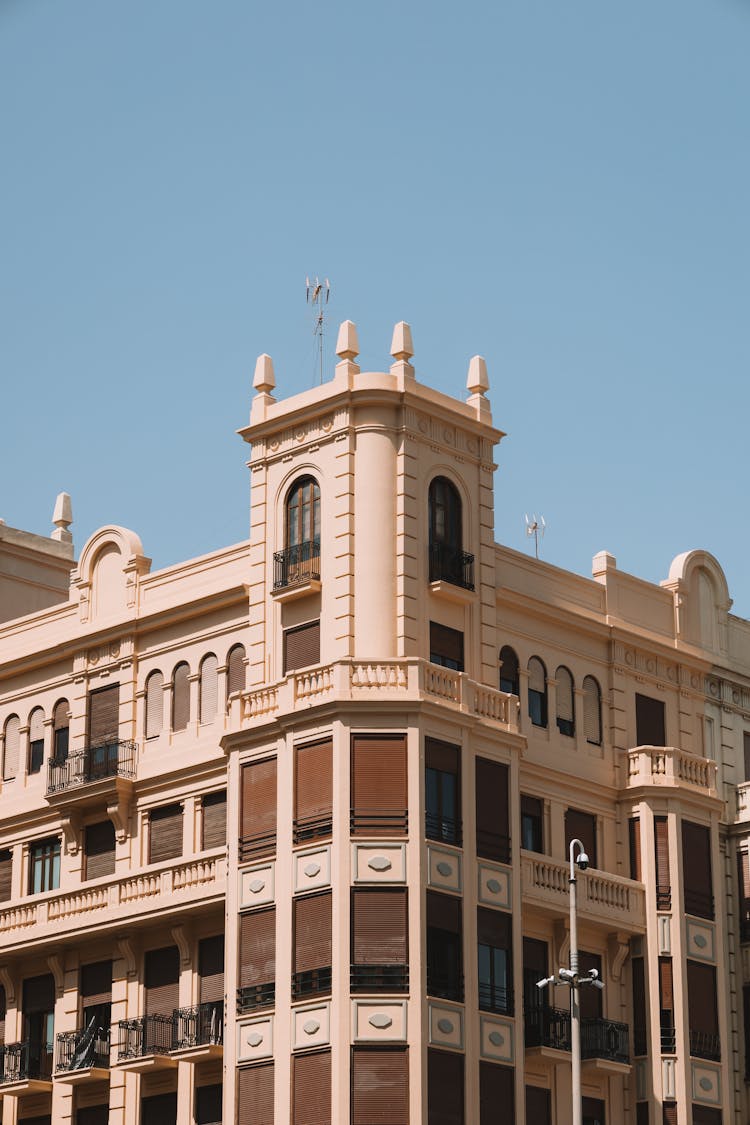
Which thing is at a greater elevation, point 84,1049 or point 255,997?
point 255,997

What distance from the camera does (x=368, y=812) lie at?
57688 mm

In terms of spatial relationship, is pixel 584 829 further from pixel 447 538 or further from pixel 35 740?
pixel 35 740

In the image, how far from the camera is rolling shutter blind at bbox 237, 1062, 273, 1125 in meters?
57.1

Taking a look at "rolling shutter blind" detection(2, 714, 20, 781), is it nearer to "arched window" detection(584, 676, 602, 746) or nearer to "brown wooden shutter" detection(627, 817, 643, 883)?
"arched window" detection(584, 676, 602, 746)

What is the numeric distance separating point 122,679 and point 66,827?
4224 mm

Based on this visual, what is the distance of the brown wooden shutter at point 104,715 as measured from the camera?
218 ft

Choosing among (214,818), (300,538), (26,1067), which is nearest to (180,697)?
(214,818)

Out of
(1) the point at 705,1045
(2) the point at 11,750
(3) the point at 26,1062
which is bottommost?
(3) the point at 26,1062

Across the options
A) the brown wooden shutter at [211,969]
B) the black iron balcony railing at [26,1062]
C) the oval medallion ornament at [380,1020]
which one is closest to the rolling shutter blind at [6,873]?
the black iron balcony railing at [26,1062]

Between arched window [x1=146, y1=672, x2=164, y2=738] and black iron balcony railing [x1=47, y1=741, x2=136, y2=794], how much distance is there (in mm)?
701

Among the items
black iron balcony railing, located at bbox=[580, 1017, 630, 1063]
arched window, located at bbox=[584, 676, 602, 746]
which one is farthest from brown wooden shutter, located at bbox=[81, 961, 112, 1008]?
arched window, located at bbox=[584, 676, 602, 746]

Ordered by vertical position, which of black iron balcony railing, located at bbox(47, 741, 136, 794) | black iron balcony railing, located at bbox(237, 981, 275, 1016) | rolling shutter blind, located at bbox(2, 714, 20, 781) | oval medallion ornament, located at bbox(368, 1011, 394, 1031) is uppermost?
rolling shutter blind, located at bbox(2, 714, 20, 781)

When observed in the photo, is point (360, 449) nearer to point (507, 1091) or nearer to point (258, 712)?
point (258, 712)

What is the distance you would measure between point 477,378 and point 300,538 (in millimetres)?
6819
